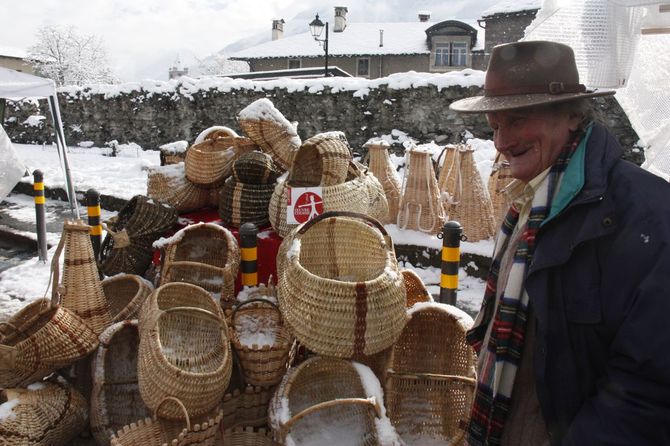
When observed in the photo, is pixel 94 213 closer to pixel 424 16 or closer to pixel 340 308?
pixel 340 308

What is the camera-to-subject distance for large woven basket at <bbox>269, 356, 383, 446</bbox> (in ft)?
8.50

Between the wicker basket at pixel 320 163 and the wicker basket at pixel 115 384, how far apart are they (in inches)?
63.3

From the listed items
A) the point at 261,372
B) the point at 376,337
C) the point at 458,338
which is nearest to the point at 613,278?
the point at 376,337

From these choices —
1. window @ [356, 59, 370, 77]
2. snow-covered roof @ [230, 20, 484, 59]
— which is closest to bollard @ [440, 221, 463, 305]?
snow-covered roof @ [230, 20, 484, 59]

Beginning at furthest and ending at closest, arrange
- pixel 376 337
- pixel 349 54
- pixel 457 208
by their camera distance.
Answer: pixel 349 54 → pixel 457 208 → pixel 376 337

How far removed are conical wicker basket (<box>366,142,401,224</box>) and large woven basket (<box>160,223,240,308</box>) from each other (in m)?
2.63

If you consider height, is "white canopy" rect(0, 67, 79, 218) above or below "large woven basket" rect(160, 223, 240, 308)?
above

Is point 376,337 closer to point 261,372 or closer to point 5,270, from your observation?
point 261,372

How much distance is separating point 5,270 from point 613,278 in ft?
21.9

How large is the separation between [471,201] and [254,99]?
8.50 meters

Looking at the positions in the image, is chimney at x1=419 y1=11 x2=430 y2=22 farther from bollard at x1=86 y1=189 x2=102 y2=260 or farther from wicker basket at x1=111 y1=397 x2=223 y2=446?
wicker basket at x1=111 y1=397 x2=223 y2=446

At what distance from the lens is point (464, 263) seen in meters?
5.93

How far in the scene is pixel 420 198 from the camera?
246 inches

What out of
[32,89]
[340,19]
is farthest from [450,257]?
[340,19]
